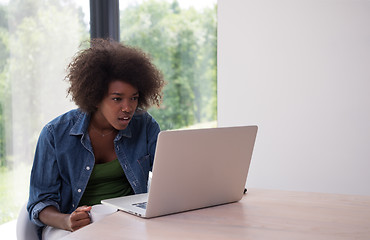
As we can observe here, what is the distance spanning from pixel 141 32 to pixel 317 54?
1279mm

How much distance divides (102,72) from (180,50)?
1539 mm

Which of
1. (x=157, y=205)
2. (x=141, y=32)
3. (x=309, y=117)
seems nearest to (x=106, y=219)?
(x=157, y=205)

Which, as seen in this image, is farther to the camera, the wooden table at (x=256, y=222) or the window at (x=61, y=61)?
the window at (x=61, y=61)

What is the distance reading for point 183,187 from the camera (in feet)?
Result: 4.24

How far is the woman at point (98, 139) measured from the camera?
1.75 meters

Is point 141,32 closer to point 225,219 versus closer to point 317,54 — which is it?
point 317,54

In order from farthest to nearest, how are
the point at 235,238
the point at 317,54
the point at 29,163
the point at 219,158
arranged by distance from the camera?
1. the point at 317,54
2. the point at 29,163
3. the point at 219,158
4. the point at 235,238

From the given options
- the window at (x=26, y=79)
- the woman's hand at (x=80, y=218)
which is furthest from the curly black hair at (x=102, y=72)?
the window at (x=26, y=79)

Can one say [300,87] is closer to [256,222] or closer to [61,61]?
[61,61]

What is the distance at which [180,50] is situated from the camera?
3.31 metres

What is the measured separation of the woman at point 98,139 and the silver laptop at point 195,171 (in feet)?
1.34

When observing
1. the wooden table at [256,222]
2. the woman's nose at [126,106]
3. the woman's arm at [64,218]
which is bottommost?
the woman's arm at [64,218]

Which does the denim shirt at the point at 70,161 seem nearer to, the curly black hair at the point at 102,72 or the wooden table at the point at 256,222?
the curly black hair at the point at 102,72

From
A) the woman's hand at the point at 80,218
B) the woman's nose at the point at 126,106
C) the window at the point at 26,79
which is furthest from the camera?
the window at the point at 26,79
